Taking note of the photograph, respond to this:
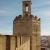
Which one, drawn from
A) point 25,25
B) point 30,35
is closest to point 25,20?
point 25,25

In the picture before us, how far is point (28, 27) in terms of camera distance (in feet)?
40.0

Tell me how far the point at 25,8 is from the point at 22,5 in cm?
37

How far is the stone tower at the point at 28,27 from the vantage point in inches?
481

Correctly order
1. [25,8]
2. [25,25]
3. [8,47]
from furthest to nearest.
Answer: [25,8], [25,25], [8,47]

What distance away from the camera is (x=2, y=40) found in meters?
5.98

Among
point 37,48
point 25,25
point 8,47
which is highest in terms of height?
point 25,25

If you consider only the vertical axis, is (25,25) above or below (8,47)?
above

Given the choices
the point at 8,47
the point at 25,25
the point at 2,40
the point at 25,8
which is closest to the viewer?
the point at 2,40

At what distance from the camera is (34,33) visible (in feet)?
41.0

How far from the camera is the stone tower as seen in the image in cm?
1221

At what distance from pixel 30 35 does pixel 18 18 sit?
1675mm

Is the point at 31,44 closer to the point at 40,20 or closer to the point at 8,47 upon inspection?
the point at 40,20

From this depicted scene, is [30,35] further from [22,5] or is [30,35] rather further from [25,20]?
[22,5]

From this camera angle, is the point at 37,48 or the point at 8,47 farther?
the point at 37,48
